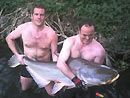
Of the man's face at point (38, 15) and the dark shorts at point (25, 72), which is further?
the dark shorts at point (25, 72)

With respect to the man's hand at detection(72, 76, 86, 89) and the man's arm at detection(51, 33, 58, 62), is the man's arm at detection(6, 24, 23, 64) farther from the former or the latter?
the man's hand at detection(72, 76, 86, 89)

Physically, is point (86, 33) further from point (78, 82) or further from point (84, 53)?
point (78, 82)

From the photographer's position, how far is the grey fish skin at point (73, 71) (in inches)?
54.6

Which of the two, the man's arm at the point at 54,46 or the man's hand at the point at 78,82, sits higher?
the man's arm at the point at 54,46

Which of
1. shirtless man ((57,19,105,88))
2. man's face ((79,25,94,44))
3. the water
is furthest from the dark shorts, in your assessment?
man's face ((79,25,94,44))

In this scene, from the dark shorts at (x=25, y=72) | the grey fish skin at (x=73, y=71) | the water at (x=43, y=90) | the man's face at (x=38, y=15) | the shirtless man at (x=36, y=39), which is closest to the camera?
the grey fish skin at (x=73, y=71)

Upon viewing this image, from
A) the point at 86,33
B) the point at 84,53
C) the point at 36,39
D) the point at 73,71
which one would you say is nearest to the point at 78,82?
the point at 73,71

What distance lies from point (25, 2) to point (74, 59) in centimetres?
236

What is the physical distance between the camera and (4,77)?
9.29ft

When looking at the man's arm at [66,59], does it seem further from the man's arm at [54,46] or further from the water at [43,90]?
the water at [43,90]

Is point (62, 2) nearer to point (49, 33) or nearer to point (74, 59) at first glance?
point (49, 33)

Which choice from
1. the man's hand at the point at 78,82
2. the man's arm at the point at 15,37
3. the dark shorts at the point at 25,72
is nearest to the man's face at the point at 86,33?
the man's hand at the point at 78,82

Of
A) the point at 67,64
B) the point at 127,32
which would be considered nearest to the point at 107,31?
the point at 127,32

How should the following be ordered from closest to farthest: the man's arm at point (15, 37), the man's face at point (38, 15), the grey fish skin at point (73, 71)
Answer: the grey fish skin at point (73, 71) → the man's face at point (38, 15) → the man's arm at point (15, 37)
